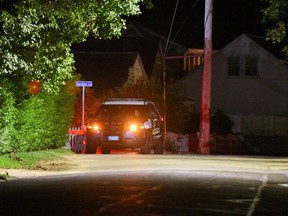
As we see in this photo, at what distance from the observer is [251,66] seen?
49.9 metres

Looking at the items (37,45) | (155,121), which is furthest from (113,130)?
(37,45)

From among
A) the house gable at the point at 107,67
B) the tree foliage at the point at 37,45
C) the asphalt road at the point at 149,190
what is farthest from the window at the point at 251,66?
the asphalt road at the point at 149,190

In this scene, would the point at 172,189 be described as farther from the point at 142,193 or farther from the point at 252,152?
Answer: the point at 252,152

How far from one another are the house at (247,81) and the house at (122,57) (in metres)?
4.58

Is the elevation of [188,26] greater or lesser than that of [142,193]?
greater

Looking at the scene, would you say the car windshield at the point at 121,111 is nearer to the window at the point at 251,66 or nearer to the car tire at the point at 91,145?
the car tire at the point at 91,145

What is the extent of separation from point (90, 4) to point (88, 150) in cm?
890

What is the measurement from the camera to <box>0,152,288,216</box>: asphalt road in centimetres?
1096

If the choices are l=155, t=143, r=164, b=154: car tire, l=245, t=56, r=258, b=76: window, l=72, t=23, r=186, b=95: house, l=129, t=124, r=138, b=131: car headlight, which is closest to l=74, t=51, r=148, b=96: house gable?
l=72, t=23, r=186, b=95: house

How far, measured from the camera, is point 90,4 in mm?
17766

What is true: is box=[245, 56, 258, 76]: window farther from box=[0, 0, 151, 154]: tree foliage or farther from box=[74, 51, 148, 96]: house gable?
box=[0, 0, 151, 154]: tree foliage

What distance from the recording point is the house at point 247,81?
49.3 metres

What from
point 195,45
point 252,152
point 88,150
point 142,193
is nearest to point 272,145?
point 252,152

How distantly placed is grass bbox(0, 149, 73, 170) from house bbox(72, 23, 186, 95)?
86.5 feet
